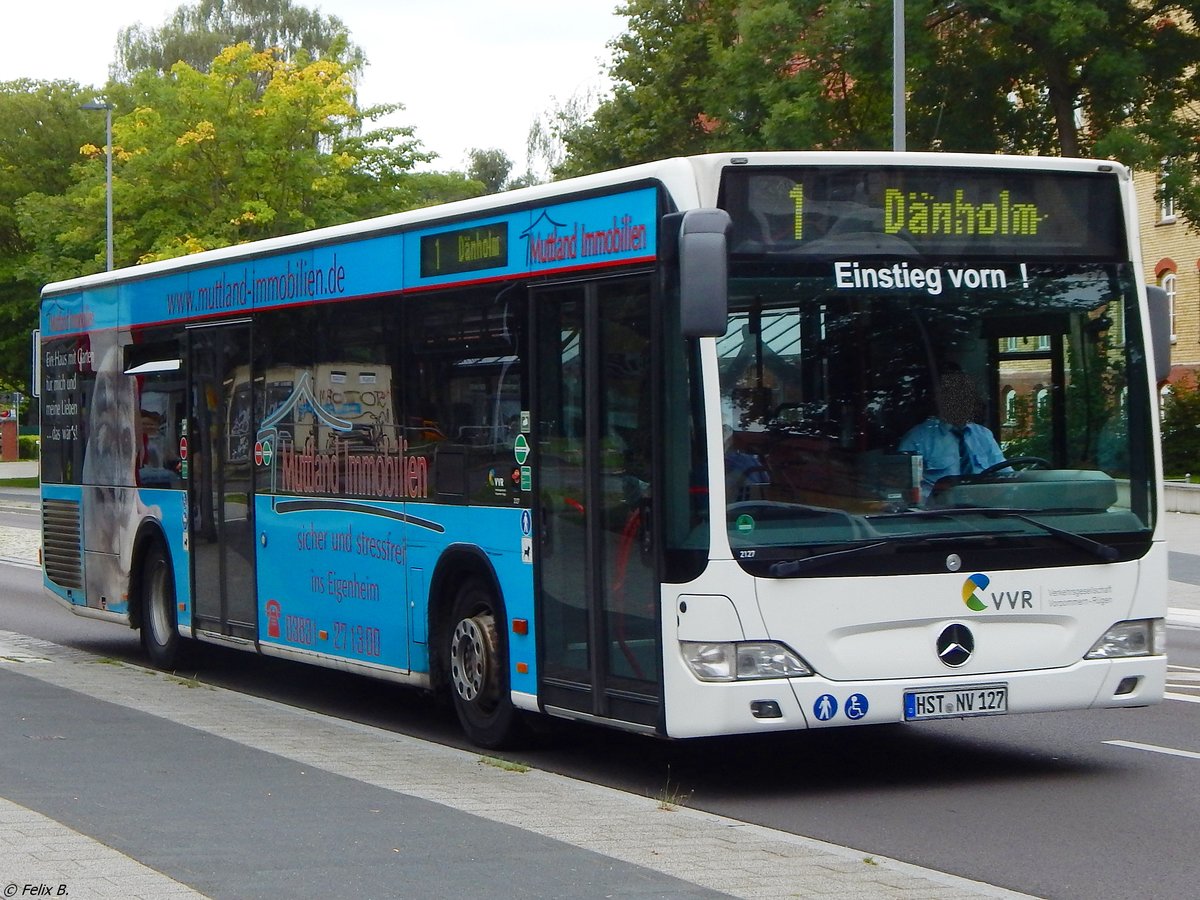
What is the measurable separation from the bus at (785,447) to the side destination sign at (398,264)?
0.03 m

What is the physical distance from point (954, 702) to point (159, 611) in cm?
784

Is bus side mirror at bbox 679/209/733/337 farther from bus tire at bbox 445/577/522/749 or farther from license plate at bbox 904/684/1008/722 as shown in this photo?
bus tire at bbox 445/577/522/749

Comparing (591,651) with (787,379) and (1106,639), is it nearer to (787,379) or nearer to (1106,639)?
(787,379)

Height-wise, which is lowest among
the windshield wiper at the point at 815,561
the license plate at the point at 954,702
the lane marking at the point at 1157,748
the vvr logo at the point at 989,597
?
the lane marking at the point at 1157,748

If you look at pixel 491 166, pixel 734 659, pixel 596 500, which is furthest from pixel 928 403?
pixel 491 166

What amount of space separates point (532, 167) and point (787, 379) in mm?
60239

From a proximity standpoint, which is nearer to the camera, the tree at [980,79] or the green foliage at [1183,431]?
the tree at [980,79]

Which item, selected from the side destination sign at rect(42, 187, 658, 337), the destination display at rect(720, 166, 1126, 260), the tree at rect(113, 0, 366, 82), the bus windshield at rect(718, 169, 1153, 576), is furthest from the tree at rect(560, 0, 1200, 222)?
the tree at rect(113, 0, 366, 82)

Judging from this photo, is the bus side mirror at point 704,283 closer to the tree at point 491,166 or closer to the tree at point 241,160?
the tree at point 241,160

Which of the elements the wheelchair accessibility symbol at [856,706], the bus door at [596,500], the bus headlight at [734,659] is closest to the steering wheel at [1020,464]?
the wheelchair accessibility symbol at [856,706]

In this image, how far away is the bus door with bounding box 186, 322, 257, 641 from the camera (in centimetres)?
1291

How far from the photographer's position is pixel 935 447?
855 cm

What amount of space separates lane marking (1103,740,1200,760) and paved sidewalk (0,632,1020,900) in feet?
9.56

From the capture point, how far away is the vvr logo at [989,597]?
8.60 m
